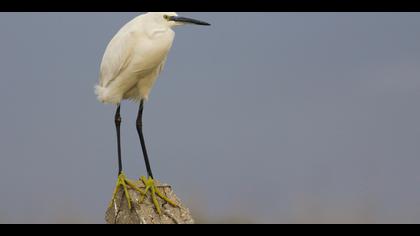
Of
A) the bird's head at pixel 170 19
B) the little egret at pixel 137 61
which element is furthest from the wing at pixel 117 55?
the bird's head at pixel 170 19

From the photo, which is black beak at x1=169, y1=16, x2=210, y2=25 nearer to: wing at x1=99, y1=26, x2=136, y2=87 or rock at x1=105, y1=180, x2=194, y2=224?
wing at x1=99, y1=26, x2=136, y2=87

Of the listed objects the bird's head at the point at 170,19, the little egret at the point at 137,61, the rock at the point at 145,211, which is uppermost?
the bird's head at the point at 170,19

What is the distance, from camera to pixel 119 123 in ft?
25.3

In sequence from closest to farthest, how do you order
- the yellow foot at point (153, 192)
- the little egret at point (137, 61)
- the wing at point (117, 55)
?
the yellow foot at point (153, 192) → the little egret at point (137, 61) → the wing at point (117, 55)

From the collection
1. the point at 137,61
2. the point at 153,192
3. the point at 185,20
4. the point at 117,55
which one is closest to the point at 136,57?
the point at 137,61

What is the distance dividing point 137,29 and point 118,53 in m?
0.38

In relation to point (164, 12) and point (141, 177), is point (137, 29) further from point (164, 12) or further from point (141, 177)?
point (141, 177)

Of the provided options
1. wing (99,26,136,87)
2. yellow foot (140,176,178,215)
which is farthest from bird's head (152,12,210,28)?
yellow foot (140,176,178,215)

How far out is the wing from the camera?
23.5 ft

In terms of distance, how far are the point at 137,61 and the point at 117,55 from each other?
289 mm

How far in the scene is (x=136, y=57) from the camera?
7.15m

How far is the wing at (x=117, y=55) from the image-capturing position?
7.17 m

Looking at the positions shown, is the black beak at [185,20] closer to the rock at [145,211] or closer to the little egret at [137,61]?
the little egret at [137,61]

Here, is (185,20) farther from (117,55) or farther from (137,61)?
(117,55)
